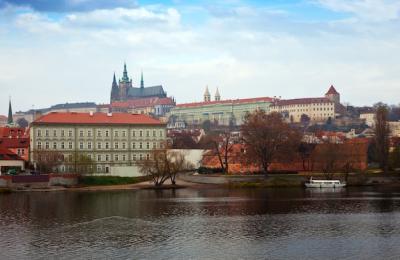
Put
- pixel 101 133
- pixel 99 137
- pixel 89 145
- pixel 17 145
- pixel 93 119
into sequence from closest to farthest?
pixel 89 145 → pixel 99 137 → pixel 101 133 → pixel 17 145 → pixel 93 119

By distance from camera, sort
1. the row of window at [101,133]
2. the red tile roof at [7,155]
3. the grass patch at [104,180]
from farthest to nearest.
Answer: the row of window at [101,133] < the red tile roof at [7,155] < the grass patch at [104,180]

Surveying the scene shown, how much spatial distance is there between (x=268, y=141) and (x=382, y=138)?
16969 millimetres

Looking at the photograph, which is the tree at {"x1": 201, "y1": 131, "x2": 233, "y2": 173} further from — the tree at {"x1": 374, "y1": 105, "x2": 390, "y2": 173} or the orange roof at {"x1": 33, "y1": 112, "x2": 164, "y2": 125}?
the tree at {"x1": 374, "y1": 105, "x2": 390, "y2": 173}

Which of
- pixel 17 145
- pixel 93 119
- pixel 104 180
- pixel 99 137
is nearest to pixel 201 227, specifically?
pixel 104 180

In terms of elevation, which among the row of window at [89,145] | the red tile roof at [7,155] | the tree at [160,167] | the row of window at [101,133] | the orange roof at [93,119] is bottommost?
the tree at [160,167]

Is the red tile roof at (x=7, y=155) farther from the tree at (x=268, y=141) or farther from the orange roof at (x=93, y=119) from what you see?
the tree at (x=268, y=141)

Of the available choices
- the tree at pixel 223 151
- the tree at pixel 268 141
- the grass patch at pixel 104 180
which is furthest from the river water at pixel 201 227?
the tree at pixel 223 151

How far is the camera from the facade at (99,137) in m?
94.6

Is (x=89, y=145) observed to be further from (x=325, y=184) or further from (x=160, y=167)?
(x=325, y=184)

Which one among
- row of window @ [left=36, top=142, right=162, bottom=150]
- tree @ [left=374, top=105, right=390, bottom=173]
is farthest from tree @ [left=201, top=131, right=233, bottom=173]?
tree @ [left=374, top=105, right=390, bottom=173]

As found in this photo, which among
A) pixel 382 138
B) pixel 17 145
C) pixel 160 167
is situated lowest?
pixel 160 167

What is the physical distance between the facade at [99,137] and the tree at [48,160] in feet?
3.49

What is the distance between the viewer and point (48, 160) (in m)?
88.8

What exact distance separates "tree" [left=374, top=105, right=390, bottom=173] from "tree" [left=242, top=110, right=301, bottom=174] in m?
11.9
